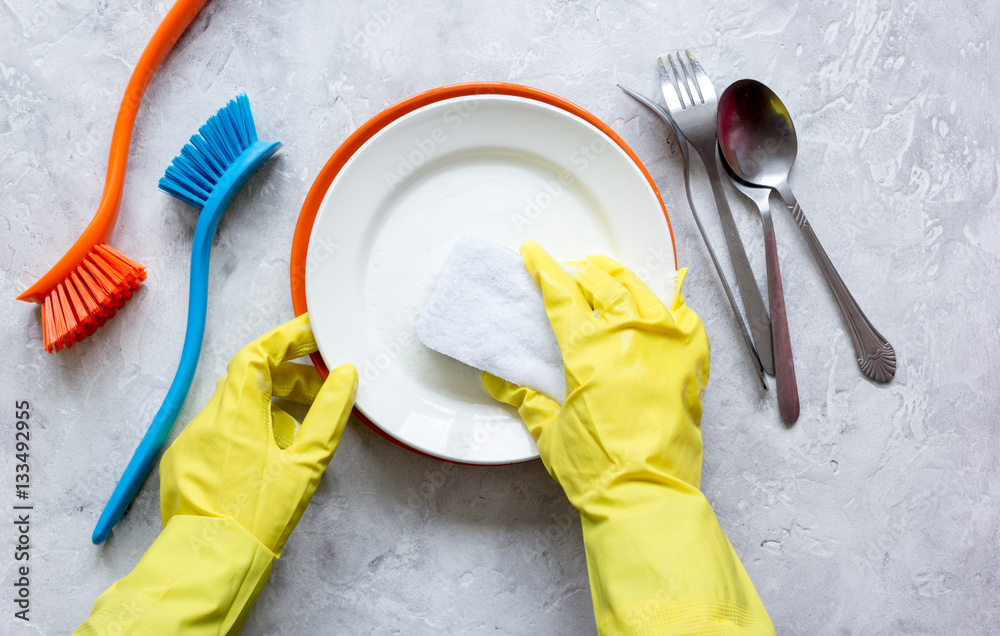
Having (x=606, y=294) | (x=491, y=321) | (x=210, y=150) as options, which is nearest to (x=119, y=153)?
(x=210, y=150)

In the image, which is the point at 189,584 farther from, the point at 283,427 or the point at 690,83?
the point at 690,83

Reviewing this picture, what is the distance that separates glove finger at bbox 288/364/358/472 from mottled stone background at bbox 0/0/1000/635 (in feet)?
0.35

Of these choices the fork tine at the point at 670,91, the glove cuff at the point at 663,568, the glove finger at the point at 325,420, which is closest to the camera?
the glove cuff at the point at 663,568

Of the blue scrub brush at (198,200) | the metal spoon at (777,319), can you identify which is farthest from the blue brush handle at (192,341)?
the metal spoon at (777,319)

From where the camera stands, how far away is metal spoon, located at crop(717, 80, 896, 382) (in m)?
0.80

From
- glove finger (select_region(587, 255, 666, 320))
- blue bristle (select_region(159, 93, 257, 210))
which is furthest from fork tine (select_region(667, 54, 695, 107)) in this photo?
blue bristle (select_region(159, 93, 257, 210))

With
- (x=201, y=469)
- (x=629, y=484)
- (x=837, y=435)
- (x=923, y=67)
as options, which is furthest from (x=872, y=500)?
(x=201, y=469)

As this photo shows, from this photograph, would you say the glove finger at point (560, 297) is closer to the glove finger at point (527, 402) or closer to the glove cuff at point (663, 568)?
the glove finger at point (527, 402)

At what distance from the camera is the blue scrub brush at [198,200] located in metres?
0.75

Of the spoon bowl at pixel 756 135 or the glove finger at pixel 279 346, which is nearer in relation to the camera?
the glove finger at pixel 279 346

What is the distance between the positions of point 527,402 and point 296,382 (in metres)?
0.31

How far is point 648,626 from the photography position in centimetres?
58

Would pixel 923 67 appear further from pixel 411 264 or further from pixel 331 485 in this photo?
pixel 331 485

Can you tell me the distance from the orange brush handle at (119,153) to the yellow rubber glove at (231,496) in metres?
0.27
